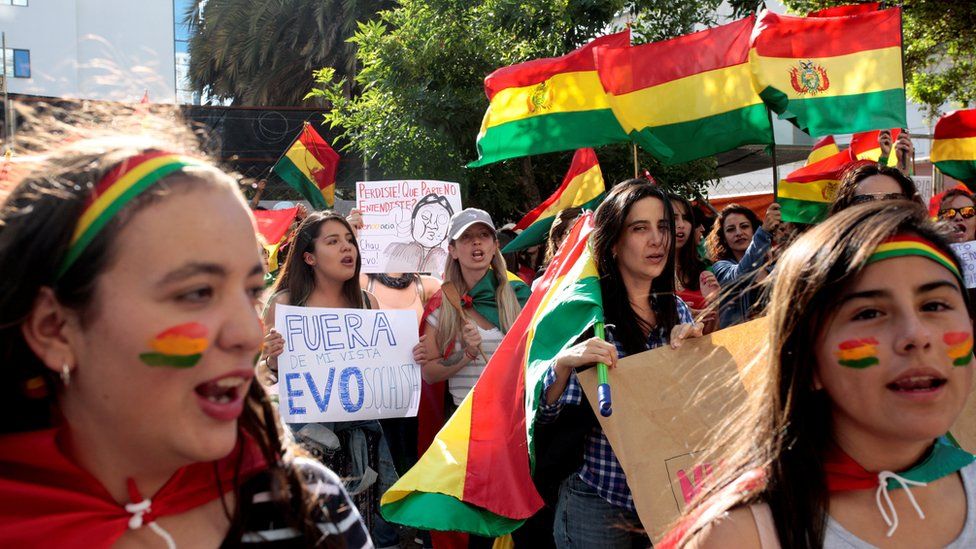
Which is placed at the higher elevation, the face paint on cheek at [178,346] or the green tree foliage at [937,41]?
the green tree foliage at [937,41]

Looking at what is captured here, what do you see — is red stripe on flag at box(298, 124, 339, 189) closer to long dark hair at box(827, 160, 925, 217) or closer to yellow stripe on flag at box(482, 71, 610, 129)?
yellow stripe on flag at box(482, 71, 610, 129)

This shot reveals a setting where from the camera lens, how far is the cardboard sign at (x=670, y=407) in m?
3.38

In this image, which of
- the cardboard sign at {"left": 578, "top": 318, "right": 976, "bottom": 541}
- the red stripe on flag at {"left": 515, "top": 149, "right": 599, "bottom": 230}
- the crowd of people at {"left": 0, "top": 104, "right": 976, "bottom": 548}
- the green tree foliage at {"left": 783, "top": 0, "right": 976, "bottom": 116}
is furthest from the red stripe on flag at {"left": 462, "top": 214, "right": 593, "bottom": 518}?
the green tree foliage at {"left": 783, "top": 0, "right": 976, "bottom": 116}

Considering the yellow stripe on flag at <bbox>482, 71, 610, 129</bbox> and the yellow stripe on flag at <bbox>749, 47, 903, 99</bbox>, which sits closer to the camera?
the yellow stripe on flag at <bbox>749, 47, 903, 99</bbox>

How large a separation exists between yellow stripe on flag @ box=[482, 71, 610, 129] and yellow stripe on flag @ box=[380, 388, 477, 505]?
10.8 ft

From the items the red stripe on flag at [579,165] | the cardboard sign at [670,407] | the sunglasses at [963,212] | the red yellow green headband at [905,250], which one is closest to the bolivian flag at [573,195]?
the red stripe on flag at [579,165]

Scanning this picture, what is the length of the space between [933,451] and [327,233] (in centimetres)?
398

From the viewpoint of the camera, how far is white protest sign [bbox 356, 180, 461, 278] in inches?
283

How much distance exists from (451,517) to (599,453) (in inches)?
31.5

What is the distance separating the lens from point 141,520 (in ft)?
5.17

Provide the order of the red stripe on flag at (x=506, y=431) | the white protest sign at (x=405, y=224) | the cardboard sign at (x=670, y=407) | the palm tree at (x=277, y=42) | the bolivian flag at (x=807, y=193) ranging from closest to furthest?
the cardboard sign at (x=670, y=407), the red stripe on flag at (x=506, y=431), the bolivian flag at (x=807, y=193), the white protest sign at (x=405, y=224), the palm tree at (x=277, y=42)

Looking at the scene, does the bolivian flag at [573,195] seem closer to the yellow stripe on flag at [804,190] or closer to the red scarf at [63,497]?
the yellow stripe on flag at [804,190]

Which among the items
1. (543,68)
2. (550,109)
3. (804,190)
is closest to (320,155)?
(543,68)

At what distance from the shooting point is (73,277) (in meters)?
1.49
